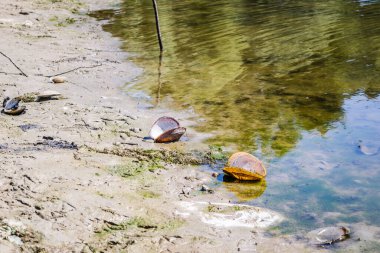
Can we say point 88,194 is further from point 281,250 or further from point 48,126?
point 48,126

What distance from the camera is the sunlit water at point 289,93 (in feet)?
16.8

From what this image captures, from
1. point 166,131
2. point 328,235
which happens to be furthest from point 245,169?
point 166,131

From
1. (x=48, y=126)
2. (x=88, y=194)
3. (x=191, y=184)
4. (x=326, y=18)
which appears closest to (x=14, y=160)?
(x=88, y=194)

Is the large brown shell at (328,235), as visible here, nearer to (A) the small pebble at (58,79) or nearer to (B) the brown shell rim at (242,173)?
(B) the brown shell rim at (242,173)

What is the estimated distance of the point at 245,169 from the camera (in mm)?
5238

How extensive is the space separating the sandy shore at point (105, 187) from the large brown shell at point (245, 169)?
0.97 feet

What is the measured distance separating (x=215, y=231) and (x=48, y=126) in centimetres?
370

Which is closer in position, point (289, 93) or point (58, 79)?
point (289, 93)

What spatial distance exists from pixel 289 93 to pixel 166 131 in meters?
3.37

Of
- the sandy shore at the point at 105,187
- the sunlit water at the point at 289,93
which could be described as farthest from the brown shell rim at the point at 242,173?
the sandy shore at the point at 105,187

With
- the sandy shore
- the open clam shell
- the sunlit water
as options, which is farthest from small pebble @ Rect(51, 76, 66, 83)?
the open clam shell

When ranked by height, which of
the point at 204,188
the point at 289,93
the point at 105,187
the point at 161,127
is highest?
the point at 105,187

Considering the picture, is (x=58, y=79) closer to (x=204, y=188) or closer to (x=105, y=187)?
(x=105, y=187)

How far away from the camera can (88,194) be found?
15.0ft
